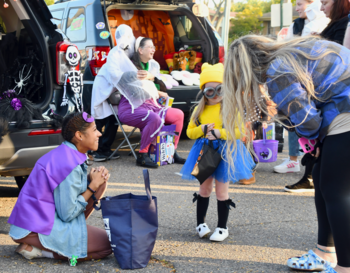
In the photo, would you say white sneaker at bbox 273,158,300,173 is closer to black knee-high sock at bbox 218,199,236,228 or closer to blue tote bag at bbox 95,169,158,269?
black knee-high sock at bbox 218,199,236,228

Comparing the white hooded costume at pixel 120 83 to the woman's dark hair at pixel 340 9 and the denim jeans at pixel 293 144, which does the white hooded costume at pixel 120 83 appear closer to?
the denim jeans at pixel 293 144

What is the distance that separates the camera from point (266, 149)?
4.76 meters

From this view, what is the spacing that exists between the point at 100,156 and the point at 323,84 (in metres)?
3.94

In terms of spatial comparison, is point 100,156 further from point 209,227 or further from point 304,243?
point 304,243

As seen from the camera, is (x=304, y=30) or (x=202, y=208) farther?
(x=304, y=30)

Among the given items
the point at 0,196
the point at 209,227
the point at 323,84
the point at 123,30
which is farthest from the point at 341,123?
the point at 123,30

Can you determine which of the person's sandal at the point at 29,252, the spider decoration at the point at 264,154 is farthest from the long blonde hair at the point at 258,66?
the spider decoration at the point at 264,154

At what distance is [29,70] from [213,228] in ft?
7.50

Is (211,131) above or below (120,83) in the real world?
below

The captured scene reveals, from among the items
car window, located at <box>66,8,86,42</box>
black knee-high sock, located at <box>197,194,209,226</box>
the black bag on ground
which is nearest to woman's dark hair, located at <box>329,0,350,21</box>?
the black bag on ground

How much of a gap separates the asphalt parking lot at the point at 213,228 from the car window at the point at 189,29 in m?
3.06

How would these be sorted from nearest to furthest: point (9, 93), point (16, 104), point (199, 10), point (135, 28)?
point (16, 104) < point (9, 93) < point (199, 10) < point (135, 28)

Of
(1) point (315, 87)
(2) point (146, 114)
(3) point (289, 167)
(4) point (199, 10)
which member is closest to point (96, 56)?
(2) point (146, 114)

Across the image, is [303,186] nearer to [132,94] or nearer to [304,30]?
[304,30]
